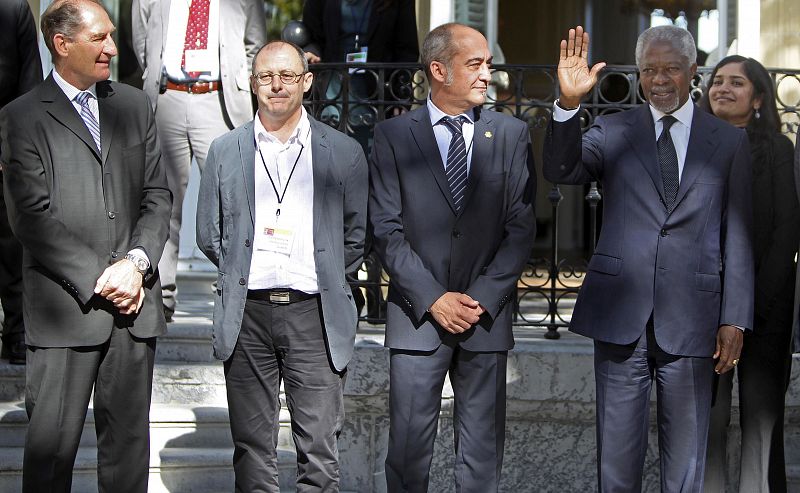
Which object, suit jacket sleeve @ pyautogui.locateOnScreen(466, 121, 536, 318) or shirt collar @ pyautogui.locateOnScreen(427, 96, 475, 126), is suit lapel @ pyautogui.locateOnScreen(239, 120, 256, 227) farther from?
suit jacket sleeve @ pyautogui.locateOnScreen(466, 121, 536, 318)

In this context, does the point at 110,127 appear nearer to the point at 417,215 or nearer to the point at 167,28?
the point at 417,215

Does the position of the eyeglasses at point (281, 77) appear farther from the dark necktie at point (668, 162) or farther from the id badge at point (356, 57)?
the id badge at point (356, 57)

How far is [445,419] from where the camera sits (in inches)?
247

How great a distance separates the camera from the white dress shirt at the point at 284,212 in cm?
489

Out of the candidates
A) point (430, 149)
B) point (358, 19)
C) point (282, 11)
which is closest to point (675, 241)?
point (430, 149)

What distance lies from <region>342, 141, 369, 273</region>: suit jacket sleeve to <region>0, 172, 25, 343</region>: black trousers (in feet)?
7.27

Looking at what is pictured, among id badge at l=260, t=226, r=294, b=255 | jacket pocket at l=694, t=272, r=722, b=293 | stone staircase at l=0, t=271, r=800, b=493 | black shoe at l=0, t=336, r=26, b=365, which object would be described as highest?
id badge at l=260, t=226, r=294, b=255

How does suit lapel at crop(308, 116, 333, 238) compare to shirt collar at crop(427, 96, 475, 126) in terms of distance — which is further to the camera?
shirt collar at crop(427, 96, 475, 126)

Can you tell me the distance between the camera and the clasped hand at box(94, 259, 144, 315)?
15.4ft

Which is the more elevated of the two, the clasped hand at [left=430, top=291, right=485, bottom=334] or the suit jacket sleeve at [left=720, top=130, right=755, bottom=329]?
the suit jacket sleeve at [left=720, top=130, right=755, bottom=329]

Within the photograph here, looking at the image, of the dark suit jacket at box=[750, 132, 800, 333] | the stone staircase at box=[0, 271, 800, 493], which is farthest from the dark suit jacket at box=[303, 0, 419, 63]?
the dark suit jacket at box=[750, 132, 800, 333]

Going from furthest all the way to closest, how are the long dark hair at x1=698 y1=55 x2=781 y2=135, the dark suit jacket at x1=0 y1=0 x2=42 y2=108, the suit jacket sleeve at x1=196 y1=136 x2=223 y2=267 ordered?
the dark suit jacket at x1=0 y1=0 x2=42 y2=108 < the long dark hair at x1=698 y1=55 x2=781 y2=135 < the suit jacket sleeve at x1=196 y1=136 x2=223 y2=267

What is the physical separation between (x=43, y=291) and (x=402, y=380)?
1.46 m

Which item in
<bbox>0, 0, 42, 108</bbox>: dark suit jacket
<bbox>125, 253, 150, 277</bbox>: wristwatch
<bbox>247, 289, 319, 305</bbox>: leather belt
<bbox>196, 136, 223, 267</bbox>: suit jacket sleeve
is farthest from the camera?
<bbox>0, 0, 42, 108</bbox>: dark suit jacket
